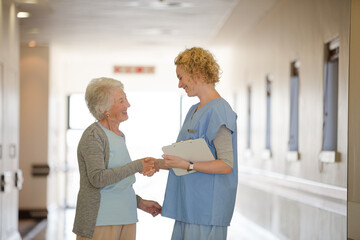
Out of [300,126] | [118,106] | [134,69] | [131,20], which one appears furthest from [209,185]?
[134,69]

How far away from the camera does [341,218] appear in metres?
5.02

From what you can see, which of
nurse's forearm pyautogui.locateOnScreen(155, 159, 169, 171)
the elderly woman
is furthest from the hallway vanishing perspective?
the elderly woman

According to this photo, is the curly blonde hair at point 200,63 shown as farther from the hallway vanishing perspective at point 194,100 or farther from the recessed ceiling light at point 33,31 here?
the recessed ceiling light at point 33,31

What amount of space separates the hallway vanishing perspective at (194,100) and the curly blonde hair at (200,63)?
98 centimetres

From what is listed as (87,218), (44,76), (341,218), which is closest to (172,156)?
(87,218)

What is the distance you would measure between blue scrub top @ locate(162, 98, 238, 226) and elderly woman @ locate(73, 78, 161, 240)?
29 centimetres

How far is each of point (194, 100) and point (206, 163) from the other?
1190cm

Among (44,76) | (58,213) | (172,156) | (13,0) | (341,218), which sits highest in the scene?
(13,0)

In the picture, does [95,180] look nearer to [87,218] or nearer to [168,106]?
[87,218]

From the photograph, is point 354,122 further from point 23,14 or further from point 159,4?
point 23,14

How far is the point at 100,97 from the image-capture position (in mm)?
2971

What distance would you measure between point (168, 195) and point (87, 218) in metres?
0.43

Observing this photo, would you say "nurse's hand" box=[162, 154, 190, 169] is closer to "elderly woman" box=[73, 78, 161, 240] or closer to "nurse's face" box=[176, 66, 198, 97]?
"elderly woman" box=[73, 78, 161, 240]

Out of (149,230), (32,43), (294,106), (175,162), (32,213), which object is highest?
(32,43)
